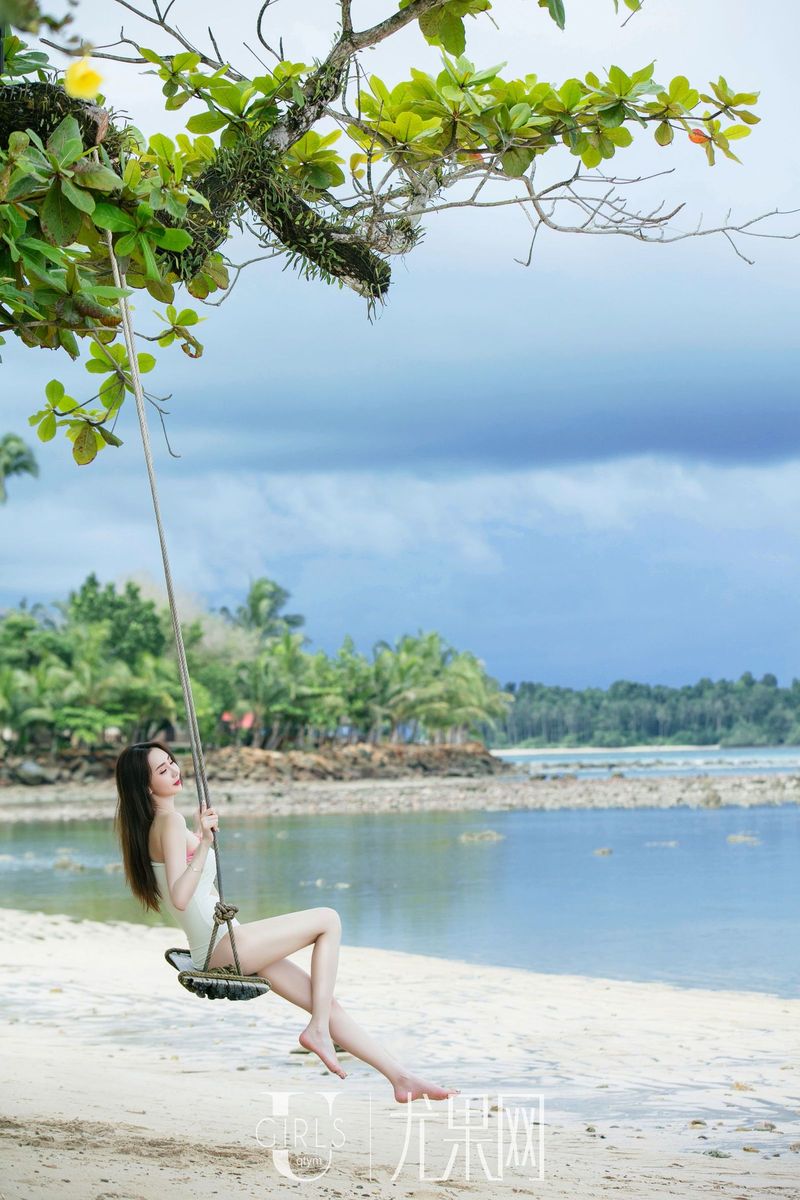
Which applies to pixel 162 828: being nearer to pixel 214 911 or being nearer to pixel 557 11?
pixel 214 911

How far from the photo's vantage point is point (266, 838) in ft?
77.9

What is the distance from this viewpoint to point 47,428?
3943mm

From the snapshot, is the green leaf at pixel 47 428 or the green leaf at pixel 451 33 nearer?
the green leaf at pixel 451 33

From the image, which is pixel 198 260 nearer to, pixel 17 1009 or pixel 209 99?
pixel 209 99

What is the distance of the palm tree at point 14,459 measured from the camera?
3406cm

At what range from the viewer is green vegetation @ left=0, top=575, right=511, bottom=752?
36438 mm

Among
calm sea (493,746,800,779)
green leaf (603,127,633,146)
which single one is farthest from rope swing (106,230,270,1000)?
calm sea (493,746,800,779)

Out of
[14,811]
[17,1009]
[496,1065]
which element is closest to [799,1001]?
[496,1065]

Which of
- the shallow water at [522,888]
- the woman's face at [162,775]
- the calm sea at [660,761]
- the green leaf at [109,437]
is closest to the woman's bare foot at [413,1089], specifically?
the woman's face at [162,775]

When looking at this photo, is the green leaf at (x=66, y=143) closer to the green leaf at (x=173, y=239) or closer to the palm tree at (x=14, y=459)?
the green leaf at (x=173, y=239)

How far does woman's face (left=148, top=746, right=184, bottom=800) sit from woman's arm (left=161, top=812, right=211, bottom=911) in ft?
0.21

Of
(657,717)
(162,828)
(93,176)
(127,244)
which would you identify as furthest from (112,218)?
(657,717)

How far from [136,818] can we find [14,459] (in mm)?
32790

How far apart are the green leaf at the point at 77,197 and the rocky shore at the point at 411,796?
2723cm
